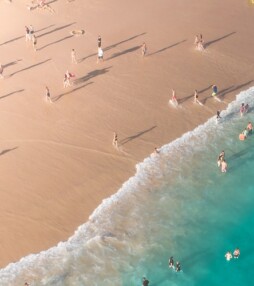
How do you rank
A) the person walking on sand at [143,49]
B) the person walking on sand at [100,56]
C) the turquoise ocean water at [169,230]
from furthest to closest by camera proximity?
the person walking on sand at [143,49] → the person walking on sand at [100,56] → the turquoise ocean water at [169,230]

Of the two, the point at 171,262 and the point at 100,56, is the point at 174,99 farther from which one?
the point at 171,262

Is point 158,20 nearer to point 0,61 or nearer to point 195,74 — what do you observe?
point 195,74

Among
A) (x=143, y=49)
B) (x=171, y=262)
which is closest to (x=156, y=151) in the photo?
(x=171, y=262)

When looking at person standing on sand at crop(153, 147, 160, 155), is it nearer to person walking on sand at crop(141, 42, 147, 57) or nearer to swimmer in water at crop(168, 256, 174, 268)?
swimmer in water at crop(168, 256, 174, 268)

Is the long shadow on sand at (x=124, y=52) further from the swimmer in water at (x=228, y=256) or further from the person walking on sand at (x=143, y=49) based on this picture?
the swimmer in water at (x=228, y=256)

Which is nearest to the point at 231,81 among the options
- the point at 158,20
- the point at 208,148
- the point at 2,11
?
the point at 208,148

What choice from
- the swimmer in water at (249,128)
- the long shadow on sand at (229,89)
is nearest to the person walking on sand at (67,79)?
the long shadow on sand at (229,89)

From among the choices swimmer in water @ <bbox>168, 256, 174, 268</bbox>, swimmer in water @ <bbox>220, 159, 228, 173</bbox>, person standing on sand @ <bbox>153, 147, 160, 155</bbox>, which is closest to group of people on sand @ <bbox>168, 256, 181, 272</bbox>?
swimmer in water @ <bbox>168, 256, 174, 268</bbox>
